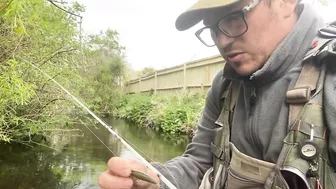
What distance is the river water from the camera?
3967mm

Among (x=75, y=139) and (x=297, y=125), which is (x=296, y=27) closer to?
(x=297, y=125)

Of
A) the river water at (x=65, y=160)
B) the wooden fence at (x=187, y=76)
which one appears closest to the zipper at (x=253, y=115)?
the river water at (x=65, y=160)

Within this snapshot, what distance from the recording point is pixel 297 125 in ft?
2.97

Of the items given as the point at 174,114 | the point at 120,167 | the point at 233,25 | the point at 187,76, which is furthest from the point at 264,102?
the point at 187,76

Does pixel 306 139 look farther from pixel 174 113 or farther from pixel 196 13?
pixel 174 113

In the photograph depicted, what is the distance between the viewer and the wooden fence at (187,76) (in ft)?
27.6

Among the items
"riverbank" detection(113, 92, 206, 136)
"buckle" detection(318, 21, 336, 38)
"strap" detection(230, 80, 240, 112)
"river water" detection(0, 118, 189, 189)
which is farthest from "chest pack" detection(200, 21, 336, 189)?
"riverbank" detection(113, 92, 206, 136)

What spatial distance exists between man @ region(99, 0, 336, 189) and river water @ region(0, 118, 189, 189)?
2.27m

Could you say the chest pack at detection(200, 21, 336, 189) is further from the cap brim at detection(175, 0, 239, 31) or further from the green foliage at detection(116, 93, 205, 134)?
the green foliage at detection(116, 93, 205, 134)

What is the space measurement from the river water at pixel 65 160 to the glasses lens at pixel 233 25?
2350 millimetres

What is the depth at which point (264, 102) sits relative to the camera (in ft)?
3.54

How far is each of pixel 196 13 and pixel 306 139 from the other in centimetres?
55

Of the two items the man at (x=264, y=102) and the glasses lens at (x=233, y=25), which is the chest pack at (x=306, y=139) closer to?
the man at (x=264, y=102)

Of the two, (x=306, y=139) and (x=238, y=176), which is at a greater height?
(x=306, y=139)
